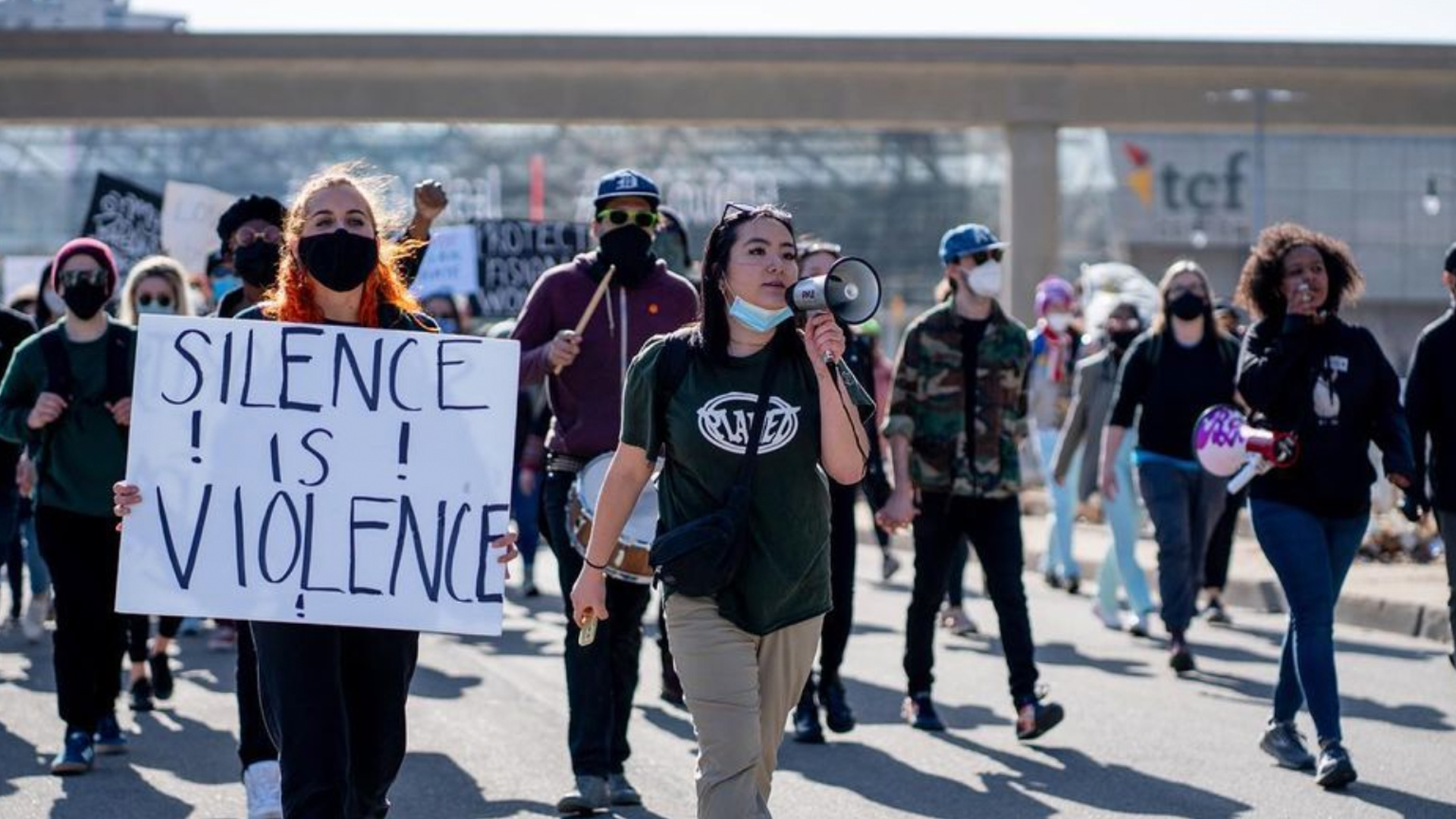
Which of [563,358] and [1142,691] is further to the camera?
[1142,691]

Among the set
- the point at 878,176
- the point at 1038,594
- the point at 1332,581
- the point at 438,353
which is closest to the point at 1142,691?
the point at 1332,581

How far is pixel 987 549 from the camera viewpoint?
9336mm

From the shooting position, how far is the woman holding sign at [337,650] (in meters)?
5.46

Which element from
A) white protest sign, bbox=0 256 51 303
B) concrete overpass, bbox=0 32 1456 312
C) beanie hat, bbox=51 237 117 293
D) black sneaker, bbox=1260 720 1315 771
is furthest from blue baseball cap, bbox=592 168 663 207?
concrete overpass, bbox=0 32 1456 312

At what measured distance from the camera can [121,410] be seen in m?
8.72

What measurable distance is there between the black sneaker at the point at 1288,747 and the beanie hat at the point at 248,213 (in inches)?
162

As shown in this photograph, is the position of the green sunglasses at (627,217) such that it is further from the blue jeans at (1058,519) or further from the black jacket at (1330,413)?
the blue jeans at (1058,519)

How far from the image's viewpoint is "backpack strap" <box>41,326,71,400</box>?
28.5 ft

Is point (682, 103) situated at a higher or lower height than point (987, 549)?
higher

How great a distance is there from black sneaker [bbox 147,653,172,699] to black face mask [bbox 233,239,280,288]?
318 centimetres

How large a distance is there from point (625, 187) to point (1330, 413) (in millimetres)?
2652

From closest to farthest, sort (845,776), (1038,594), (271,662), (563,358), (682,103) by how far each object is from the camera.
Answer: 1. (271,662)
2. (563,358)
3. (845,776)
4. (1038,594)
5. (682,103)

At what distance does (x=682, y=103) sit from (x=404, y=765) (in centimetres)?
2310

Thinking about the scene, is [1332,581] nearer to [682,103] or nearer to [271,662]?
[271,662]
